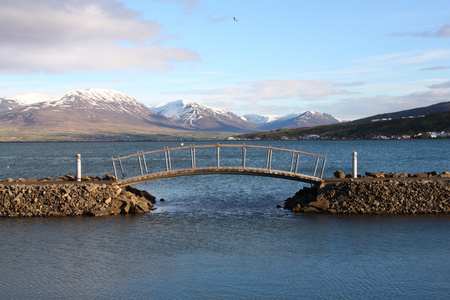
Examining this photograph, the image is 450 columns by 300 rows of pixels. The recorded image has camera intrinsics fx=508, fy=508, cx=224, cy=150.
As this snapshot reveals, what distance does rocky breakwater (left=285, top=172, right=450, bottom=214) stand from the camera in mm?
28047

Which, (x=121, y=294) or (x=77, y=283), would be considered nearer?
(x=121, y=294)

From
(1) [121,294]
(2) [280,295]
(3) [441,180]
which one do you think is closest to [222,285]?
(2) [280,295]

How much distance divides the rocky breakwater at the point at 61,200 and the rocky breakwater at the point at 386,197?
1118cm

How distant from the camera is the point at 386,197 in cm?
2833

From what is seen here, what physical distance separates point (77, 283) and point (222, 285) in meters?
4.87

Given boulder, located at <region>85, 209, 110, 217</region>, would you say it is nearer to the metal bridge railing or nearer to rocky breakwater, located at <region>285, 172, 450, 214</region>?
the metal bridge railing

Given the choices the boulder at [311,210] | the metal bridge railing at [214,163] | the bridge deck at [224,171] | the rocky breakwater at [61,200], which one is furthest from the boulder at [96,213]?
the boulder at [311,210]

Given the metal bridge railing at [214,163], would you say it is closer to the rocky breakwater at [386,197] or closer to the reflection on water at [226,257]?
the rocky breakwater at [386,197]

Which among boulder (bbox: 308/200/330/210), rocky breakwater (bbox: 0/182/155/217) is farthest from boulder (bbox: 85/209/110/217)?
boulder (bbox: 308/200/330/210)

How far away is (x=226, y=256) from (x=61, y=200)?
12.2m

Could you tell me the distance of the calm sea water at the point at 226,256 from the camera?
53.6ft

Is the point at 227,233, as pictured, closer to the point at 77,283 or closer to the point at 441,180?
the point at 77,283

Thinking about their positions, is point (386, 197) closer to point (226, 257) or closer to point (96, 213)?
point (226, 257)

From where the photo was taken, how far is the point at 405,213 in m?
27.9
